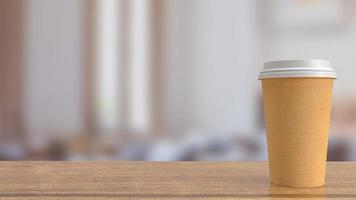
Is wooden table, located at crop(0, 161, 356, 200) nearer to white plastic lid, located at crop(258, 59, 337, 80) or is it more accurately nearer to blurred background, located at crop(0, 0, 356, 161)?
white plastic lid, located at crop(258, 59, 337, 80)

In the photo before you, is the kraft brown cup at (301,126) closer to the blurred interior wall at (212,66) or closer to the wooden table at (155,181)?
the wooden table at (155,181)

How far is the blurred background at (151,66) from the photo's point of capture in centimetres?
Result: 322

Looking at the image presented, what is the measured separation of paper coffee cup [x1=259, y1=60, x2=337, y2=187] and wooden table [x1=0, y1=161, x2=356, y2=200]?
3 centimetres

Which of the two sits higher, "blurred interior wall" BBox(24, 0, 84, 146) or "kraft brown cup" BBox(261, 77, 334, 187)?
"kraft brown cup" BBox(261, 77, 334, 187)

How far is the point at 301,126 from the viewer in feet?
2.08

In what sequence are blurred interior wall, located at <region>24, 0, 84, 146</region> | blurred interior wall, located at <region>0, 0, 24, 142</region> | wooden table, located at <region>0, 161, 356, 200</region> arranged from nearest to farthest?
1. wooden table, located at <region>0, 161, 356, 200</region>
2. blurred interior wall, located at <region>0, 0, 24, 142</region>
3. blurred interior wall, located at <region>24, 0, 84, 146</region>

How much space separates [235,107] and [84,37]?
1225mm

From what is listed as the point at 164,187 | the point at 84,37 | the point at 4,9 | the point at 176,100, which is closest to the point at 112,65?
the point at 84,37

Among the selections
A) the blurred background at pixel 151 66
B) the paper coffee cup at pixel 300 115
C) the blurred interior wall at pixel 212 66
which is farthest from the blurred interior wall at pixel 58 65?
the paper coffee cup at pixel 300 115

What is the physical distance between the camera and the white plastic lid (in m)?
0.62

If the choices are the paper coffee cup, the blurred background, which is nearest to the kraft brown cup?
the paper coffee cup

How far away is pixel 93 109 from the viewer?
3395 millimetres

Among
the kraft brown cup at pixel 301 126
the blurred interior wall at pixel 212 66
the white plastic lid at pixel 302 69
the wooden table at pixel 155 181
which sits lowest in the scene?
the blurred interior wall at pixel 212 66

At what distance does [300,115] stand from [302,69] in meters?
0.06
